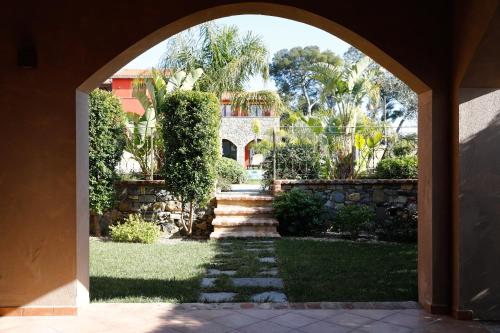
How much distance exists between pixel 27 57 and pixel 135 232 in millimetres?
5355

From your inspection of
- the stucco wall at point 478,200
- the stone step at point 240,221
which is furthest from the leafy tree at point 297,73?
the stucco wall at point 478,200

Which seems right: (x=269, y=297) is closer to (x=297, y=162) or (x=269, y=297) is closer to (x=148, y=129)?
(x=297, y=162)

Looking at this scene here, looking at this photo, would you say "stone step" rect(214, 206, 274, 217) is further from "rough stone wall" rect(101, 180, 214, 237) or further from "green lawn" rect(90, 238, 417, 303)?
"green lawn" rect(90, 238, 417, 303)

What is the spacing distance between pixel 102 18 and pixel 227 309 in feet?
10.0

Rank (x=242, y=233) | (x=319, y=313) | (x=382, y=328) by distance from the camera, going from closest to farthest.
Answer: (x=382, y=328), (x=319, y=313), (x=242, y=233)

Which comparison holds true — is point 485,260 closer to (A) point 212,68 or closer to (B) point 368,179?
(B) point 368,179

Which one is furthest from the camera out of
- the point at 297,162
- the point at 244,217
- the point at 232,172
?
the point at 232,172

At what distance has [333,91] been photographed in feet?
40.4

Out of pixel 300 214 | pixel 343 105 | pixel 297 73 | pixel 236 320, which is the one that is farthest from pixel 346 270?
pixel 297 73

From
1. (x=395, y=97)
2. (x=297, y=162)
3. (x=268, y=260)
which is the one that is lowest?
(x=268, y=260)

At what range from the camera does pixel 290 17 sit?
4469mm

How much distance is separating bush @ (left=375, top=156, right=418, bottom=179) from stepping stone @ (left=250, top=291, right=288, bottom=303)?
19.4 ft

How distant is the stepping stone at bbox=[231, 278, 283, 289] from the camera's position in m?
5.45

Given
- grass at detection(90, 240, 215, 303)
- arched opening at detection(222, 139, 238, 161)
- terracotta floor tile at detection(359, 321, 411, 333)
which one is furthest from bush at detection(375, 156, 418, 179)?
arched opening at detection(222, 139, 238, 161)
